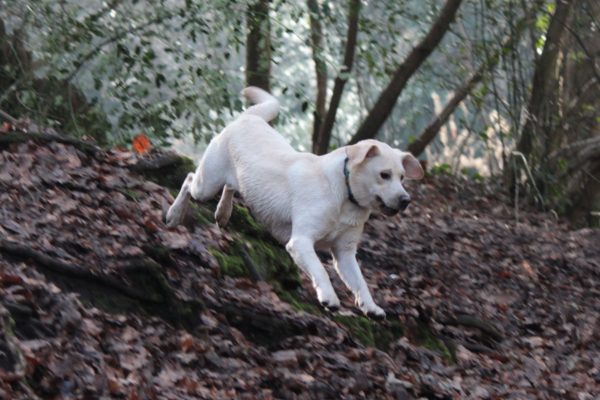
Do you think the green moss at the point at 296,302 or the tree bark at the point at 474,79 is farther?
the tree bark at the point at 474,79

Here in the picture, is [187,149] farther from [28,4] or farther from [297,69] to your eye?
[28,4]

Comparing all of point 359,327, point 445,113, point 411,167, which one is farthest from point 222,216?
point 445,113

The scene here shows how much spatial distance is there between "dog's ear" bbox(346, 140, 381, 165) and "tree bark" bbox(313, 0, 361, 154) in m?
6.28

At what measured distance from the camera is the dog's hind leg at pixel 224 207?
27.6 ft

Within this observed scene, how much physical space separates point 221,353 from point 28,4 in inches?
253

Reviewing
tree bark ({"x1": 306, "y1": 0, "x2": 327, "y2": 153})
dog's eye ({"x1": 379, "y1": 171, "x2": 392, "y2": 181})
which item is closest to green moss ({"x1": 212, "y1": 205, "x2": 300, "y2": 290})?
dog's eye ({"x1": 379, "y1": 171, "x2": 392, "y2": 181})

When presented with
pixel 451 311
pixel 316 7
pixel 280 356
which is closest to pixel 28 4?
pixel 316 7

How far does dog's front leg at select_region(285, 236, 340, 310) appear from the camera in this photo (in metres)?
7.20

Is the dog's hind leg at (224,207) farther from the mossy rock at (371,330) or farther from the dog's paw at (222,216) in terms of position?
the mossy rock at (371,330)

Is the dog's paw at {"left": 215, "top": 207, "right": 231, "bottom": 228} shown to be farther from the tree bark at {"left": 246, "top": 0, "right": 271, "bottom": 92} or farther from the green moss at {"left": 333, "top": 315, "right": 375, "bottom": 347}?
the tree bark at {"left": 246, "top": 0, "right": 271, "bottom": 92}

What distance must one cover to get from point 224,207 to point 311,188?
118cm

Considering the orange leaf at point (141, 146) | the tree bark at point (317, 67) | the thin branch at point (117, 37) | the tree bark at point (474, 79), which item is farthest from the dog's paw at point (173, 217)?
the tree bark at point (474, 79)

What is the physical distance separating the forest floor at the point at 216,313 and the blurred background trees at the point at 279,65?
7.92 feet

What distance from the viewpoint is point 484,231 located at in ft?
44.3
